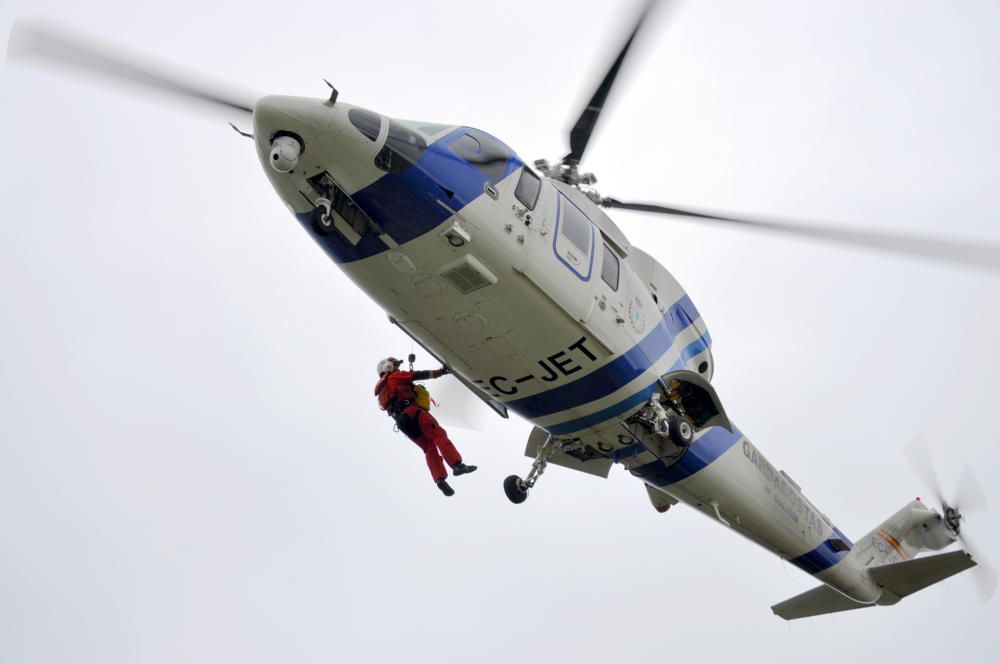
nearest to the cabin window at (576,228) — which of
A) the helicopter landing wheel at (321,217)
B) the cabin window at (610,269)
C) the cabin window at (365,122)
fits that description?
the cabin window at (610,269)

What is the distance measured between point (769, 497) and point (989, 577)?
3.97 metres

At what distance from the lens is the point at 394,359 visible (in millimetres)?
12797

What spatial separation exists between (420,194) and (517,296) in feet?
5.13

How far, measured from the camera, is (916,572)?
1498 centimetres

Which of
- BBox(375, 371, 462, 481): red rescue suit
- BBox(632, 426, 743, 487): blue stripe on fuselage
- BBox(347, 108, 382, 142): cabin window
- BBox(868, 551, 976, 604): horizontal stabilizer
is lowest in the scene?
BBox(868, 551, 976, 604): horizontal stabilizer

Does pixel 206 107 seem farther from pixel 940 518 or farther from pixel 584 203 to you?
pixel 940 518

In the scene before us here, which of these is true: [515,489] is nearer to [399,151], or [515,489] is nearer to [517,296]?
[517,296]

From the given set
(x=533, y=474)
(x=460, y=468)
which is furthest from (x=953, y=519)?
(x=460, y=468)

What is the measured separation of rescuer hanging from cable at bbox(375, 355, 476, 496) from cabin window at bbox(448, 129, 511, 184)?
2924mm

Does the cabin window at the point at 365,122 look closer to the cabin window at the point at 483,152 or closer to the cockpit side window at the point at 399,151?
the cockpit side window at the point at 399,151

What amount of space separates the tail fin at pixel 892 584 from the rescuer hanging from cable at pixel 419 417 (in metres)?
7.38

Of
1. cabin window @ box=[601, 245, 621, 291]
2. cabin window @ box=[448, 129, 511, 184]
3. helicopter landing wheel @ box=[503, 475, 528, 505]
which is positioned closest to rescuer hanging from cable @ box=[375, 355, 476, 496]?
helicopter landing wheel @ box=[503, 475, 528, 505]

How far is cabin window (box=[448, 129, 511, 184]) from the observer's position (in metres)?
9.95

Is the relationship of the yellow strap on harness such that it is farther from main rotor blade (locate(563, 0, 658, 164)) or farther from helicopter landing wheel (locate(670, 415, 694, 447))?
main rotor blade (locate(563, 0, 658, 164))
